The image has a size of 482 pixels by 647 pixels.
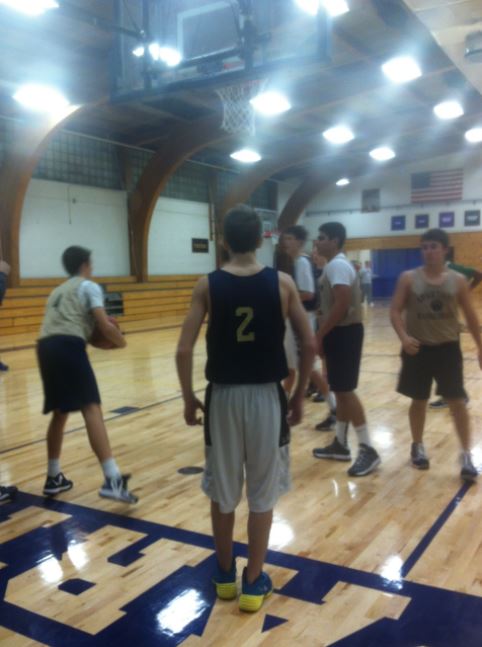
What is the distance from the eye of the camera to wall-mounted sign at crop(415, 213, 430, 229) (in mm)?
23688

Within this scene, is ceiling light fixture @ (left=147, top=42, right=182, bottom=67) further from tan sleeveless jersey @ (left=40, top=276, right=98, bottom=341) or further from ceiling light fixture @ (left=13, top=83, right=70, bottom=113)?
tan sleeveless jersey @ (left=40, top=276, right=98, bottom=341)

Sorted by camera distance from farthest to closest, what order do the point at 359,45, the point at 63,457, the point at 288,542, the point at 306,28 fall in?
the point at 359,45 → the point at 306,28 → the point at 63,457 → the point at 288,542

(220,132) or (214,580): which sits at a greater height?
(220,132)

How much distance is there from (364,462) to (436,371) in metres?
0.78

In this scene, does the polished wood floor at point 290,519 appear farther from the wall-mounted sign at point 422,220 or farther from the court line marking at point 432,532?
the wall-mounted sign at point 422,220

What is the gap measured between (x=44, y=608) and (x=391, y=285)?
78.2ft

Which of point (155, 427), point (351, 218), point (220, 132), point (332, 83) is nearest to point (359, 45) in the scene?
point (332, 83)

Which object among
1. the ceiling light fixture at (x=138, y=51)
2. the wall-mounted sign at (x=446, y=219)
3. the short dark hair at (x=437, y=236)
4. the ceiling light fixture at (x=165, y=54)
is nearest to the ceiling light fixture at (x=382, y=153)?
the wall-mounted sign at (x=446, y=219)

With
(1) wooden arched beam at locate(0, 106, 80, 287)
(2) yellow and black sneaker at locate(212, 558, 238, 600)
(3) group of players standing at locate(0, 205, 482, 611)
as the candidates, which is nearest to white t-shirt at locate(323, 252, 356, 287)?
(3) group of players standing at locate(0, 205, 482, 611)

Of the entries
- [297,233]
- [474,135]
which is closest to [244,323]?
[297,233]

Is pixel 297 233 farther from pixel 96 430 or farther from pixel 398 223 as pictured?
pixel 398 223

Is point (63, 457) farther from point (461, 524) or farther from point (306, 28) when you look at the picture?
point (306, 28)

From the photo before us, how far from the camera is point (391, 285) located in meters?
25.0

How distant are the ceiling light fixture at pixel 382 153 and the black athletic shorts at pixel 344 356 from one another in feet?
57.0
